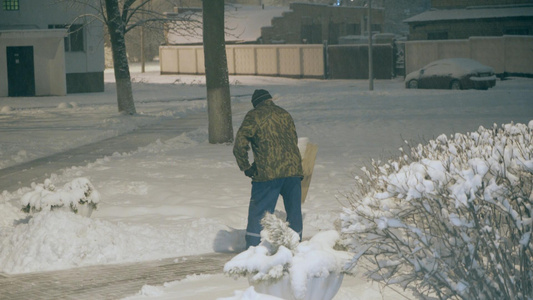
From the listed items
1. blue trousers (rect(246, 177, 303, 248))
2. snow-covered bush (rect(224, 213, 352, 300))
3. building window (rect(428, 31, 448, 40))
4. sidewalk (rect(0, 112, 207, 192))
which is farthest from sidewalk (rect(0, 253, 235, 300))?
building window (rect(428, 31, 448, 40))

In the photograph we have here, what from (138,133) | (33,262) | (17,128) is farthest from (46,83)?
A: (33,262)

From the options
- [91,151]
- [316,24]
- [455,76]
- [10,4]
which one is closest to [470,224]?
[91,151]

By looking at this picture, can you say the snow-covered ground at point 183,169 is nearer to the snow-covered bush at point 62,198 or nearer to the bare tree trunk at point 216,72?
the snow-covered bush at point 62,198

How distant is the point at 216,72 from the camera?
17.1 m

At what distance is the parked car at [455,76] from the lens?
33537 mm

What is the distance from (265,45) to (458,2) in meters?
12.4

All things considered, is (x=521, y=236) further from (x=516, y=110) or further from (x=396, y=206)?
(x=516, y=110)

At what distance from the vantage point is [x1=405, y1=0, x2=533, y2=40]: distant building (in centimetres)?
4247

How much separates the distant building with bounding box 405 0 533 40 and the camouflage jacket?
3579cm

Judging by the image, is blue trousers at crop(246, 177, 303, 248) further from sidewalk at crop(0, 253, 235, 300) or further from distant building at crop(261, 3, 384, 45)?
distant building at crop(261, 3, 384, 45)

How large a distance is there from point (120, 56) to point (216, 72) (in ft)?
31.5

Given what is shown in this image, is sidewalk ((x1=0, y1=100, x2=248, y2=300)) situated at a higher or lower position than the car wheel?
lower

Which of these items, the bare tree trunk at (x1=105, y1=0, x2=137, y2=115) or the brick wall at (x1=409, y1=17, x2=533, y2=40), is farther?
the brick wall at (x1=409, y1=17, x2=533, y2=40)

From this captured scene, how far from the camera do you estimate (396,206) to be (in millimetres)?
6078
